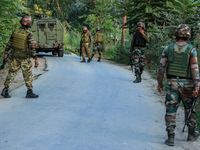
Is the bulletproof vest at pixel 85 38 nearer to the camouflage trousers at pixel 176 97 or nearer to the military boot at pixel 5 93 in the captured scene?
the military boot at pixel 5 93

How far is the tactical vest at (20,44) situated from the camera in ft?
23.1

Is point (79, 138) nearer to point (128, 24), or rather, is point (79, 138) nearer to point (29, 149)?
point (29, 149)

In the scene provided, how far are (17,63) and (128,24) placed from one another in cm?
867

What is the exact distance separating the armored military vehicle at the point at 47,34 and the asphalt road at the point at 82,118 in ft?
31.6

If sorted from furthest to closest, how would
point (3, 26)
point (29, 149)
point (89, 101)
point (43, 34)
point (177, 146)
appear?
1. point (43, 34)
2. point (3, 26)
3. point (89, 101)
4. point (177, 146)
5. point (29, 149)

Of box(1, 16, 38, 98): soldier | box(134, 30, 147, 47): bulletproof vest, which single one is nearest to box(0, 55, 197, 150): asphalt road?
box(1, 16, 38, 98): soldier

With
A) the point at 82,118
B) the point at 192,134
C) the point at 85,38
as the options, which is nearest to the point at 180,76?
the point at 192,134

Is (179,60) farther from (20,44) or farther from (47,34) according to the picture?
(47,34)

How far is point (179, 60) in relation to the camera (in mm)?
4508

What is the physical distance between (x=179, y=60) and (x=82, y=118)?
215 cm

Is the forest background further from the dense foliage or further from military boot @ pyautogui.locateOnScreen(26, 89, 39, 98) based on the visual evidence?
military boot @ pyautogui.locateOnScreen(26, 89, 39, 98)

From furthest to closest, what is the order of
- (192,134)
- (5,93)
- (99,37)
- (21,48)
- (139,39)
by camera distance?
(99,37) < (139,39) < (5,93) < (21,48) < (192,134)

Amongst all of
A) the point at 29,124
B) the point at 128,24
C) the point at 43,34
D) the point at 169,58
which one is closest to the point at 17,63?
the point at 29,124

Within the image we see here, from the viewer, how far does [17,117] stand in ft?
18.2
